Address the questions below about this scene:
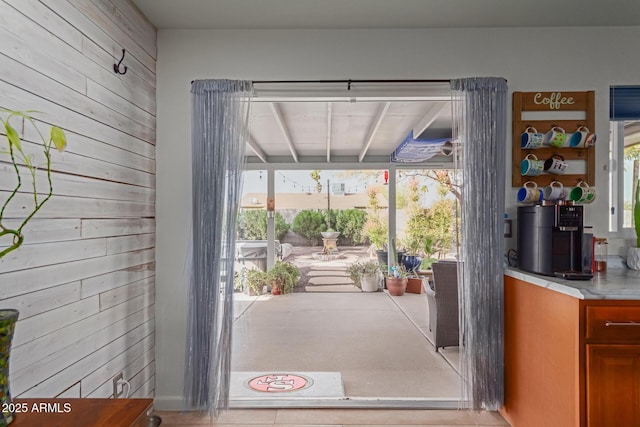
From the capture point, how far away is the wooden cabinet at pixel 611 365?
1.69 m

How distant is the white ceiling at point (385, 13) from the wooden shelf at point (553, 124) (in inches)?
18.3

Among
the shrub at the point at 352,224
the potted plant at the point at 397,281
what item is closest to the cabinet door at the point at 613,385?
the potted plant at the point at 397,281

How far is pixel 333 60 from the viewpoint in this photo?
2.60m

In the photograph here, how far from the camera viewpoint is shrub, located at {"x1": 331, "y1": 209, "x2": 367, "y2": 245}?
6.60 m

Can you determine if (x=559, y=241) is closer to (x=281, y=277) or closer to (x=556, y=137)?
(x=556, y=137)

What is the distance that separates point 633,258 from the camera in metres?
2.46

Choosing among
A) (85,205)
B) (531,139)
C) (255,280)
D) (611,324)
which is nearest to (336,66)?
(531,139)

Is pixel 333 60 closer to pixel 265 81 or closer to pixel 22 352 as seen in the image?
pixel 265 81

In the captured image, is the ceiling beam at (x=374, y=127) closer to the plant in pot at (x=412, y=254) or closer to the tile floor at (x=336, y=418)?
the plant in pot at (x=412, y=254)

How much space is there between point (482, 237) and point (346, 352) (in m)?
1.91

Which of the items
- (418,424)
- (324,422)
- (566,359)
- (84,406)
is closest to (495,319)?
(566,359)

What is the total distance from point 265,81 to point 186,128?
614 millimetres

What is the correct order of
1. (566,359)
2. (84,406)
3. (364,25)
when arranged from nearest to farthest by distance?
(84,406) → (566,359) → (364,25)

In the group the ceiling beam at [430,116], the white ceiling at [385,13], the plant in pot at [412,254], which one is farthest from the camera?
the plant in pot at [412,254]
